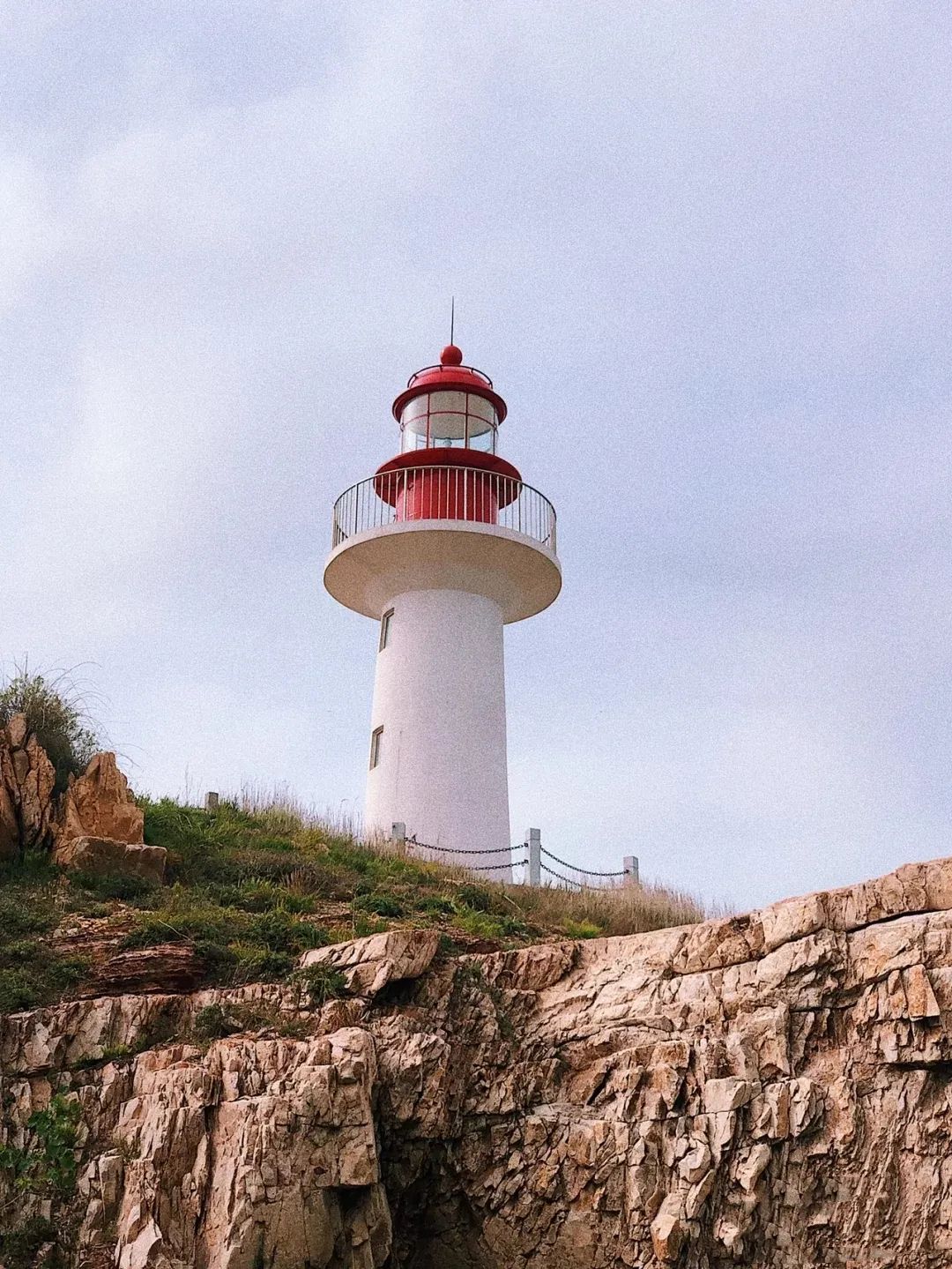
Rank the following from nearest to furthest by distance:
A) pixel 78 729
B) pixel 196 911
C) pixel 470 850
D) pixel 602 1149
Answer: pixel 602 1149
pixel 196 911
pixel 78 729
pixel 470 850

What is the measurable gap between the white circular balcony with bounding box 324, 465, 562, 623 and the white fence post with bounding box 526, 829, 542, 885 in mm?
4292

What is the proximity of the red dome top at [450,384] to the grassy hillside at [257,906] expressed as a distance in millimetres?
7948

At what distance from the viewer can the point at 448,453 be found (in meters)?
22.6

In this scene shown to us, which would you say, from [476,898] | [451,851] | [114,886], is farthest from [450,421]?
[114,886]

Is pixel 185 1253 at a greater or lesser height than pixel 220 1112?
lesser

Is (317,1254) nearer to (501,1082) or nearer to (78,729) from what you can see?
(501,1082)

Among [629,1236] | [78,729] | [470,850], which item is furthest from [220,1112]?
[470,850]

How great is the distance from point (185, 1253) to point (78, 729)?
815 centimetres

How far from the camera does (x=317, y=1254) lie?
9922mm

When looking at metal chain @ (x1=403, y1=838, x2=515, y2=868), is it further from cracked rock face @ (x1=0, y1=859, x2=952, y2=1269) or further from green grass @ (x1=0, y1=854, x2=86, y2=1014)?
cracked rock face @ (x1=0, y1=859, x2=952, y2=1269)

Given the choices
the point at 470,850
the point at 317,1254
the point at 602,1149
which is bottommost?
the point at 317,1254

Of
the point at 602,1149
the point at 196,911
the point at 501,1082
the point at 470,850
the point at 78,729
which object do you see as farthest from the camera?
the point at 470,850

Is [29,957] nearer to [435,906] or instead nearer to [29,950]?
[29,950]

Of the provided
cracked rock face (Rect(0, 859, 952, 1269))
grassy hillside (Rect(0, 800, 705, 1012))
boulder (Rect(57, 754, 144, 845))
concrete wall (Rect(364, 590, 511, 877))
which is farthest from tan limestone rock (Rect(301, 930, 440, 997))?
concrete wall (Rect(364, 590, 511, 877))
